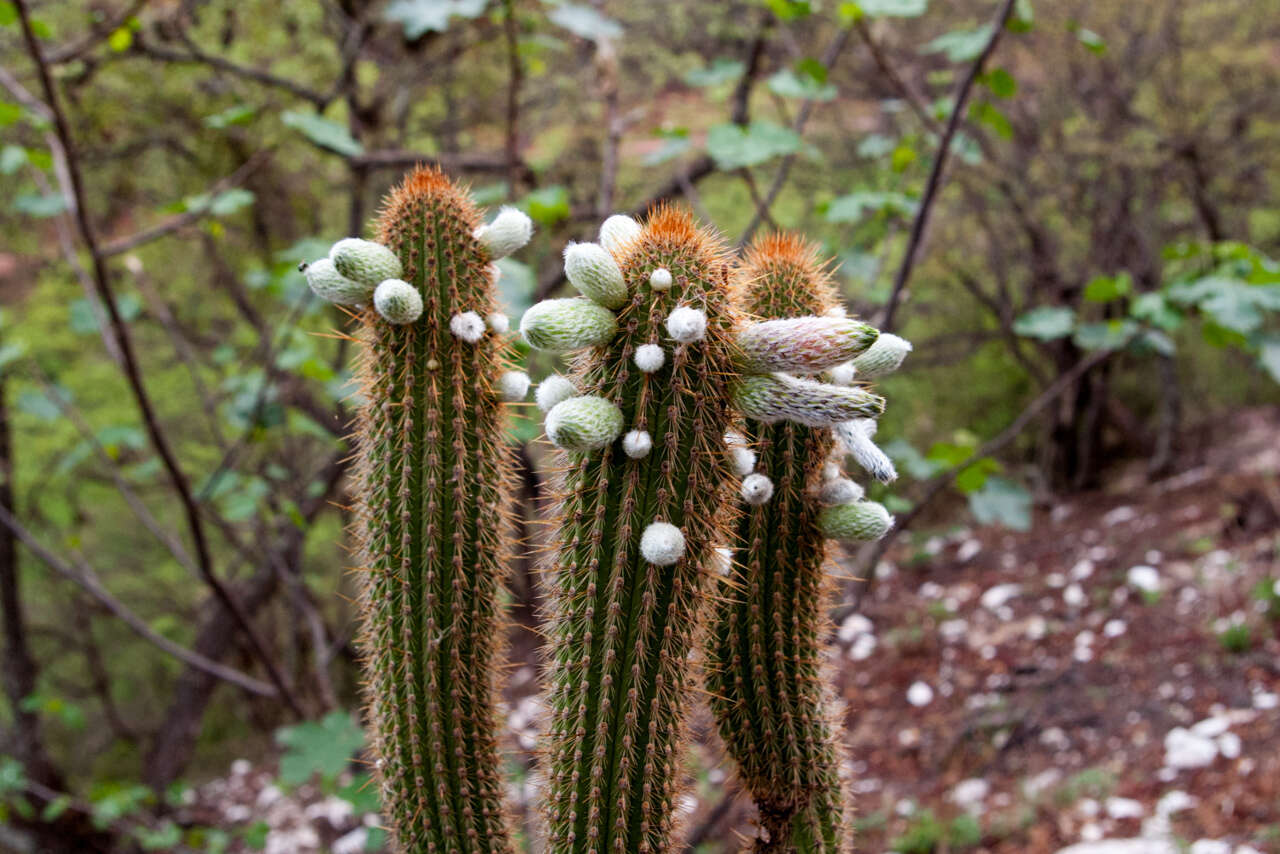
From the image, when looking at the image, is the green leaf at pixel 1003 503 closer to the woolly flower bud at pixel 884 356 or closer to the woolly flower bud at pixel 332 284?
the woolly flower bud at pixel 884 356

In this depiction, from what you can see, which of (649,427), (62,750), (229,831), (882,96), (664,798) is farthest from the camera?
(62,750)

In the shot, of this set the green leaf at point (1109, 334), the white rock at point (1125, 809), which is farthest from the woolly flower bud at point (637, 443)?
the white rock at point (1125, 809)

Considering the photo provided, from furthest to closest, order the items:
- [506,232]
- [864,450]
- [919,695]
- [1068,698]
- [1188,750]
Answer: [919,695], [1068,698], [1188,750], [506,232], [864,450]

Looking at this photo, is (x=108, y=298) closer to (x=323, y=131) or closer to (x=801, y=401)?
(x=323, y=131)

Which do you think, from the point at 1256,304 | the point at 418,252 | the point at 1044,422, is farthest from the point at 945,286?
the point at 418,252

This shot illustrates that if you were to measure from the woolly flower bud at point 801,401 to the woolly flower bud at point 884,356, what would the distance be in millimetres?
154

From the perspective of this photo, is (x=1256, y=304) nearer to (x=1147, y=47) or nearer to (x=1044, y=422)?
(x=1147, y=47)

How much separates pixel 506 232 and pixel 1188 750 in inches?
212

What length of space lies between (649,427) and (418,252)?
1.57 feet

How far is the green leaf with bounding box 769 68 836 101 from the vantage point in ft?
10.6

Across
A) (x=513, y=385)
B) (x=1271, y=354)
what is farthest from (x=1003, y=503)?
(x=513, y=385)

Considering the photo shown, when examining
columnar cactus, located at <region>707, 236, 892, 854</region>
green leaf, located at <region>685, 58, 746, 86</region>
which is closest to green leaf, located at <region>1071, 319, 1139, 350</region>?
green leaf, located at <region>685, 58, 746, 86</region>

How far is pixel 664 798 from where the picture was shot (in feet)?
3.82

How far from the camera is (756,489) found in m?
1.17
